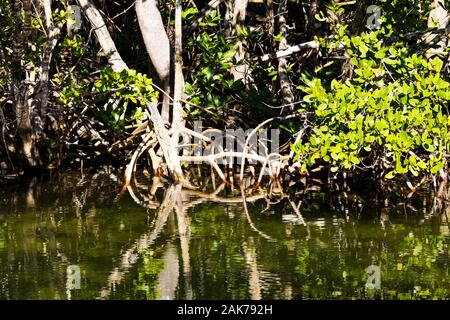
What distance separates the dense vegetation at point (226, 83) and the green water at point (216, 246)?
0.47 meters

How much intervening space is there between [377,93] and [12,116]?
4337 millimetres

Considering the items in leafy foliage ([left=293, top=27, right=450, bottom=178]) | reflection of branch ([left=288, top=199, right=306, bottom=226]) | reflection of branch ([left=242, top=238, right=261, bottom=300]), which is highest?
leafy foliage ([left=293, top=27, right=450, bottom=178])

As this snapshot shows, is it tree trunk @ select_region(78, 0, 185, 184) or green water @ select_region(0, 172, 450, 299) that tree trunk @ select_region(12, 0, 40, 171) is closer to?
tree trunk @ select_region(78, 0, 185, 184)

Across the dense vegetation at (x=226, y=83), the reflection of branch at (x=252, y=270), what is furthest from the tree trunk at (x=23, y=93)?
the reflection of branch at (x=252, y=270)

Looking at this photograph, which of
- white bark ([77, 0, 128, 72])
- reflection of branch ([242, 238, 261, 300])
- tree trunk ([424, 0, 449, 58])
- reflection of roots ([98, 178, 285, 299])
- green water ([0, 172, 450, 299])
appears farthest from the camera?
white bark ([77, 0, 128, 72])

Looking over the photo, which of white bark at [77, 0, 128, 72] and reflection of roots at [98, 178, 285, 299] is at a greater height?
white bark at [77, 0, 128, 72]

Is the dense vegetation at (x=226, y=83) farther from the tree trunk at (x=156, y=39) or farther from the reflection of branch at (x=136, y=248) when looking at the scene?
the reflection of branch at (x=136, y=248)

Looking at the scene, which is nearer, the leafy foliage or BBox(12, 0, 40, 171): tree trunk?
the leafy foliage

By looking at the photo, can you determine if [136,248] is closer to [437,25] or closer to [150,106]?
[150,106]

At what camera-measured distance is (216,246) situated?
23.0 ft

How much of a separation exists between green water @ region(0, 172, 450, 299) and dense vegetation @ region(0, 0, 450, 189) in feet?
1.53

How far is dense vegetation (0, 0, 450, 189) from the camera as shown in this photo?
7895 millimetres

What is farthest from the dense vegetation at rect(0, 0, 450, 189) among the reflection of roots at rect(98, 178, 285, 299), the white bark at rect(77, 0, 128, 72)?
the reflection of roots at rect(98, 178, 285, 299)

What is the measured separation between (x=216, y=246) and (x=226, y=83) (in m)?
3.31
